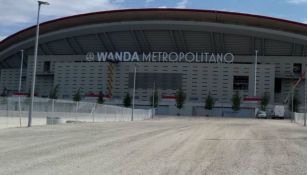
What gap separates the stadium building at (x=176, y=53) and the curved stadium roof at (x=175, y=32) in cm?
20

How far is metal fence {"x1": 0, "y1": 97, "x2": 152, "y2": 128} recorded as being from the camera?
30330mm

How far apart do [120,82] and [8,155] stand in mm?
92437

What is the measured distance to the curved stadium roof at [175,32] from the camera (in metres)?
92.9

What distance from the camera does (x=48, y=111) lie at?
1356 inches

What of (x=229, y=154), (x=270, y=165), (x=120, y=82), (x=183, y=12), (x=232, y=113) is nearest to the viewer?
(x=270, y=165)

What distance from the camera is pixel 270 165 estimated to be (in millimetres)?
12523

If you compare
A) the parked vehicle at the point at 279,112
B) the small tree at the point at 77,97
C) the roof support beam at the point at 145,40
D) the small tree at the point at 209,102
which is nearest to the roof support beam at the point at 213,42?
the small tree at the point at 209,102

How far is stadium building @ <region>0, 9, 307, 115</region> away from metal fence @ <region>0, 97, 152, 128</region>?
51.4 meters

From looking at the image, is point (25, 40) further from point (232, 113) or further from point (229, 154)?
point (229, 154)

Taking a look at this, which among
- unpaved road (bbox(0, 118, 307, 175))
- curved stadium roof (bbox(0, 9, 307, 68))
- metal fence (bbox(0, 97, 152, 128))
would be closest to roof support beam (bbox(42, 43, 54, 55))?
curved stadium roof (bbox(0, 9, 307, 68))

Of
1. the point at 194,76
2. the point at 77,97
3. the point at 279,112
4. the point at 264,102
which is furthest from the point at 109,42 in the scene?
the point at 279,112

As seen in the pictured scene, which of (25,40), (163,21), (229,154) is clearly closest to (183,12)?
(163,21)

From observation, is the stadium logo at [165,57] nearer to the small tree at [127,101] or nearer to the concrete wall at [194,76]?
the concrete wall at [194,76]

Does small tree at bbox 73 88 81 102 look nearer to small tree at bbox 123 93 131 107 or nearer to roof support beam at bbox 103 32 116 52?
small tree at bbox 123 93 131 107
